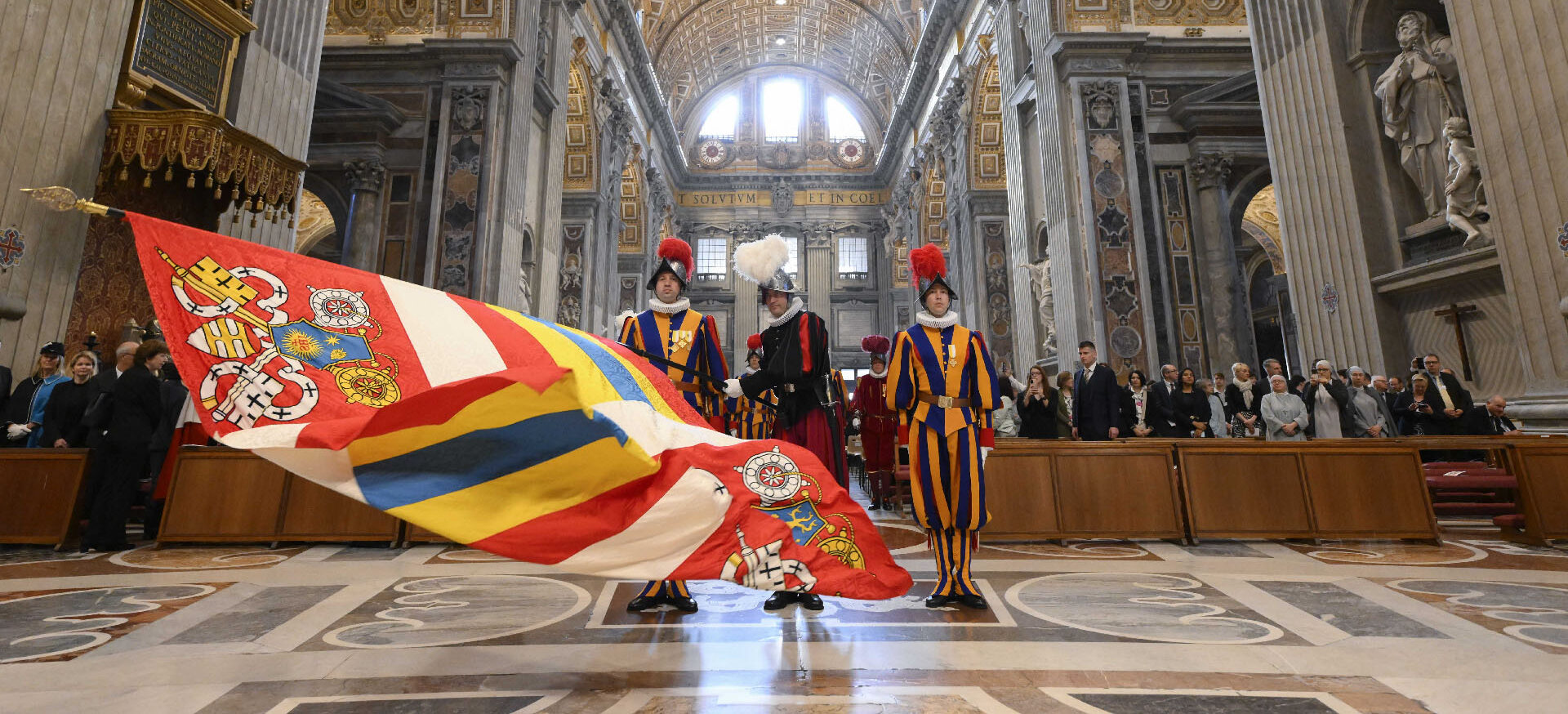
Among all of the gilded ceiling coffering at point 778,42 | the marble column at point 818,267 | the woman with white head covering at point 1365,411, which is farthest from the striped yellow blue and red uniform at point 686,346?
the marble column at point 818,267

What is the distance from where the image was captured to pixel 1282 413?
21.7ft

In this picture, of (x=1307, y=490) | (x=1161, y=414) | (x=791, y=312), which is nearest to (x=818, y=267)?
(x=1161, y=414)

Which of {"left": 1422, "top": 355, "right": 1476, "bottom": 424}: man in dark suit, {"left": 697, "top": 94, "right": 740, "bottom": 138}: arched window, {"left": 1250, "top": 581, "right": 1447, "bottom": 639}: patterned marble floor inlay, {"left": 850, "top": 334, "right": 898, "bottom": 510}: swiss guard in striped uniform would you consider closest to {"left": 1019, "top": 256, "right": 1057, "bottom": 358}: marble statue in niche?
{"left": 850, "top": 334, "right": 898, "bottom": 510}: swiss guard in striped uniform

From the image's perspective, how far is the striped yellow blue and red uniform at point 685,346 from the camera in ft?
11.3

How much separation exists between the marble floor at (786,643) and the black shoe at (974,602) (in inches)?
2.7

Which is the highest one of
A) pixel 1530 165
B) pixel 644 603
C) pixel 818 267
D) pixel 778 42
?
pixel 778 42

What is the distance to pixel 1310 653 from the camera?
97.5 inches

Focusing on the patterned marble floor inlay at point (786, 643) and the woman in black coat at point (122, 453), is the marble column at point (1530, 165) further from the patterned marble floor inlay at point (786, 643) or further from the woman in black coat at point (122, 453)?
the woman in black coat at point (122, 453)

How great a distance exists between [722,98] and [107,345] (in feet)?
93.4

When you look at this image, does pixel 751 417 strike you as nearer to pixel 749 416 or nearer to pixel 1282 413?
pixel 749 416

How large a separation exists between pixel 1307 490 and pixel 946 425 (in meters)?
3.57

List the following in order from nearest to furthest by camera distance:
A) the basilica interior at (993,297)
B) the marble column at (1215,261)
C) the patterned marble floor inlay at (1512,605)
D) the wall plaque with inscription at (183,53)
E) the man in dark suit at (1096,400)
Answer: the basilica interior at (993,297) → the patterned marble floor inlay at (1512,605) → the wall plaque with inscription at (183,53) → the man in dark suit at (1096,400) → the marble column at (1215,261)

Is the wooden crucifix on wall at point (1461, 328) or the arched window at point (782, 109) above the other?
the arched window at point (782, 109)

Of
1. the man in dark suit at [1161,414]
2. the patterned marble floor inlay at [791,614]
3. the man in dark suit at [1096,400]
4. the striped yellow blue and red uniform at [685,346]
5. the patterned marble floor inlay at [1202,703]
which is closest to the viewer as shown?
the patterned marble floor inlay at [1202,703]
